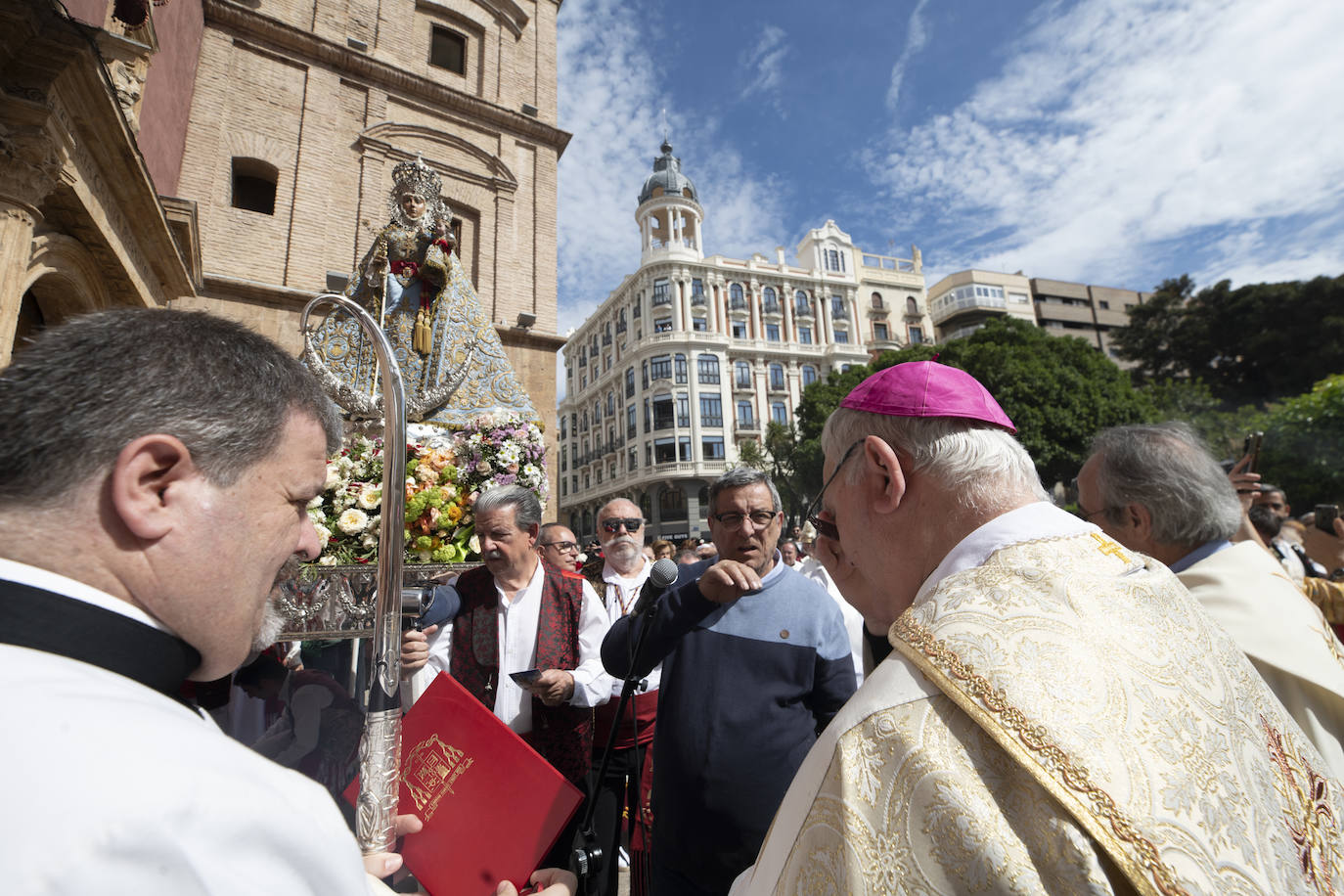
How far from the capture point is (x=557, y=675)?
→ 2.66m

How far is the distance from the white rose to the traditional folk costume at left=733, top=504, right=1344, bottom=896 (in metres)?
2.45

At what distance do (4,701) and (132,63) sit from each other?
24.9ft

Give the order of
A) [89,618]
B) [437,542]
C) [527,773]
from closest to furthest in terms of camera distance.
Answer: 1. [89,618]
2. [527,773]
3. [437,542]

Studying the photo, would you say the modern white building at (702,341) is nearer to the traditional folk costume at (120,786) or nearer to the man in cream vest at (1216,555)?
the man in cream vest at (1216,555)

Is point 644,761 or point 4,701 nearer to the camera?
point 4,701

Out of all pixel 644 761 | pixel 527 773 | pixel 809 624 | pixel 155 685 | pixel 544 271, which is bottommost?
pixel 644 761

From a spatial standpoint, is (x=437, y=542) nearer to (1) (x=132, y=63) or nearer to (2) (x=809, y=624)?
(2) (x=809, y=624)

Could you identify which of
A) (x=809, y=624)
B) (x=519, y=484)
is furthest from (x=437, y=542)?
(x=809, y=624)

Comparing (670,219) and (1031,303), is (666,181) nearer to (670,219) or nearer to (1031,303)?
(670,219)

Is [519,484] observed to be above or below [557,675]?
above

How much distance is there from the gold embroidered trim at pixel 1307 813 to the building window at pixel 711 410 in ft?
133

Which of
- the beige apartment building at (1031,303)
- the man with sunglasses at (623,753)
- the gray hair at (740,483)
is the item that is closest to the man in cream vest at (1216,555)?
the gray hair at (740,483)

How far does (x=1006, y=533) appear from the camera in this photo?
47.8 inches

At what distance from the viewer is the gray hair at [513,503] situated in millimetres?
3184
